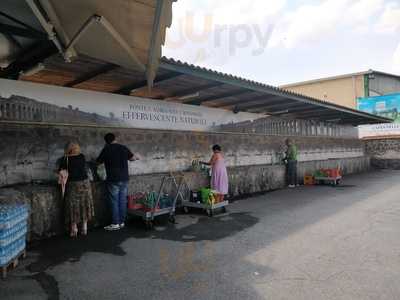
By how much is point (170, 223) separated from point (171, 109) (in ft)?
11.9

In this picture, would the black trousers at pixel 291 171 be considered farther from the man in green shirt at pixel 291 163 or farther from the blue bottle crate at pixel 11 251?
the blue bottle crate at pixel 11 251

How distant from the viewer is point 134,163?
7.68 meters

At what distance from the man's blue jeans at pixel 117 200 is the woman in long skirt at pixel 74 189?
0.55 metres

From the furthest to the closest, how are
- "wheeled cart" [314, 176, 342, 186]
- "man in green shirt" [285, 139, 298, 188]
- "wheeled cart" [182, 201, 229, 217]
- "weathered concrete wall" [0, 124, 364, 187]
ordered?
"wheeled cart" [314, 176, 342, 186], "man in green shirt" [285, 139, 298, 188], "wheeled cart" [182, 201, 229, 217], "weathered concrete wall" [0, 124, 364, 187]

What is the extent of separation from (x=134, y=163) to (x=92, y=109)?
1.64 metres

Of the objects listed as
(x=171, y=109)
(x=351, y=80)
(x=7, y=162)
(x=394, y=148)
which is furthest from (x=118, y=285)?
(x=351, y=80)

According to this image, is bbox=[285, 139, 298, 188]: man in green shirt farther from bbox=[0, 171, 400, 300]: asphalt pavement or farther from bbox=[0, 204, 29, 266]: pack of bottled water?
bbox=[0, 204, 29, 266]: pack of bottled water

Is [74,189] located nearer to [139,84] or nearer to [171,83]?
[139,84]

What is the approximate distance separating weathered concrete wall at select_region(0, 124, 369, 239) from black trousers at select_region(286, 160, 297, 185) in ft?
0.82

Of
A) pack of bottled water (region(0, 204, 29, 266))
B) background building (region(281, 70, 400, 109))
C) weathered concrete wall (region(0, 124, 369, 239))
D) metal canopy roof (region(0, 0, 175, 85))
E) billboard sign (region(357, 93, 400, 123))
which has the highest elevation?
background building (region(281, 70, 400, 109))

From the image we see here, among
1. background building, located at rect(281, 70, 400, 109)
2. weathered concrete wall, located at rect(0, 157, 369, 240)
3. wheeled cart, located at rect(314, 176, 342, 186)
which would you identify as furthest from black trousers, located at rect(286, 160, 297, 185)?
Answer: background building, located at rect(281, 70, 400, 109)

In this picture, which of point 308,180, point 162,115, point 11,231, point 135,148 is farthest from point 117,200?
point 308,180

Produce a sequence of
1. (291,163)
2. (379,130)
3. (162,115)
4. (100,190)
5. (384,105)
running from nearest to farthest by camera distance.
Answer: (100,190), (162,115), (291,163), (379,130), (384,105)

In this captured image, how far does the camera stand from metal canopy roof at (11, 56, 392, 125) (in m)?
5.88
